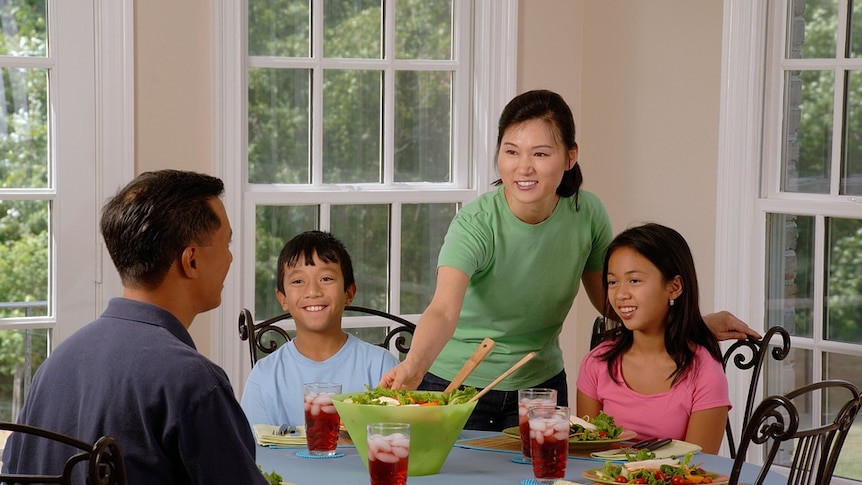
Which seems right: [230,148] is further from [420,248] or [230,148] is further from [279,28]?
[420,248]

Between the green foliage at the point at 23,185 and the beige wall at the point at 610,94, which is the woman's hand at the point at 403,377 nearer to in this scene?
the beige wall at the point at 610,94

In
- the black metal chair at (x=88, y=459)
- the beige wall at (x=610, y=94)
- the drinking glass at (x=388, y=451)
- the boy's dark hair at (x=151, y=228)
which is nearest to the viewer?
the black metal chair at (x=88, y=459)

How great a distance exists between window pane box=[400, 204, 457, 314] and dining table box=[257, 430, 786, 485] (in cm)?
166

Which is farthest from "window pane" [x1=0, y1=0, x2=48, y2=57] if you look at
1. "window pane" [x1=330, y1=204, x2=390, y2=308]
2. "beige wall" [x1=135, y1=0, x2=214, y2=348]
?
"window pane" [x1=330, y1=204, x2=390, y2=308]

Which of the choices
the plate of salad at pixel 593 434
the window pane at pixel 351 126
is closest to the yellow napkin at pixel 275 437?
the plate of salad at pixel 593 434

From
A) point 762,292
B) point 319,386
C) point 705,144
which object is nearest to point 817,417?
point 762,292

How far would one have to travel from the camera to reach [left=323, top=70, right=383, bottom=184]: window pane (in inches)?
151

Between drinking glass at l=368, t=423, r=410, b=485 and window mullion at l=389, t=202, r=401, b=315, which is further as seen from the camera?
window mullion at l=389, t=202, r=401, b=315

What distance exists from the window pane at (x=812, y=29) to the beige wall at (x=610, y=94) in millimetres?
246

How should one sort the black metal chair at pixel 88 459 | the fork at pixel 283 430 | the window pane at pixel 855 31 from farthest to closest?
the window pane at pixel 855 31 → the fork at pixel 283 430 → the black metal chair at pixel 88 459

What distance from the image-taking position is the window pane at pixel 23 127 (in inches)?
133

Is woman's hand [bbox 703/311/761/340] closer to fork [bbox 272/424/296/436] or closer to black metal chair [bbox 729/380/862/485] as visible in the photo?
black metal chair [bbox 729/380/862/485]

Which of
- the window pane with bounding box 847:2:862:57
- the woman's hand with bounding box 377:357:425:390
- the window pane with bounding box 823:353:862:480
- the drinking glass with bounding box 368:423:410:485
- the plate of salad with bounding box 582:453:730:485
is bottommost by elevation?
the window pane with bounding box 823:353:862:480

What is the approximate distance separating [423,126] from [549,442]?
84.8 inches
